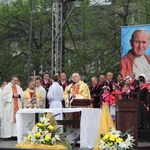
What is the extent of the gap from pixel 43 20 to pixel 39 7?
3.39 feet

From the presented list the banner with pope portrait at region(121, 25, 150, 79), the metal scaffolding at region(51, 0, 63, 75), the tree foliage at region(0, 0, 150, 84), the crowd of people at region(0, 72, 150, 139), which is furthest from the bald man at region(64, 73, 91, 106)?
the tree foliage at region(0, 0, 150, 84)

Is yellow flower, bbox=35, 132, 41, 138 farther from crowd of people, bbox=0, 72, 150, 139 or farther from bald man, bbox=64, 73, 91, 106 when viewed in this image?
bald man, bbox=64, 73, 91, 106

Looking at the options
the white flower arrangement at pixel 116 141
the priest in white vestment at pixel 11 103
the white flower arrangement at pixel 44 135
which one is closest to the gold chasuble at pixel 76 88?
the priest in white vestment at pixel 11 103

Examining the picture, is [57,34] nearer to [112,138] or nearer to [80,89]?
[80,89]

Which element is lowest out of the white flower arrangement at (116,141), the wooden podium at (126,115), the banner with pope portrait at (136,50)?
the white flower arrangement at (116,141)

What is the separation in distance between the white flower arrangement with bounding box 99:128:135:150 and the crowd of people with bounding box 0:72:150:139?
13.3ft

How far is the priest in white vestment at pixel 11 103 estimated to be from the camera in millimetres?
14719

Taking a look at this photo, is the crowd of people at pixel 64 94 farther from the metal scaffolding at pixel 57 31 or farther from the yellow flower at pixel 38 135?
the yellow flower at pixel 38 135

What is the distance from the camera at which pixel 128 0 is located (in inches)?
1099

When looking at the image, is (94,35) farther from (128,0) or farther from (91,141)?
(91,141)

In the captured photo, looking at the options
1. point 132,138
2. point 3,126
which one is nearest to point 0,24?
point 3,126

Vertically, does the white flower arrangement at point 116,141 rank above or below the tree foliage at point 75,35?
below

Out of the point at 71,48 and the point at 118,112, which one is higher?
the point at 71,48

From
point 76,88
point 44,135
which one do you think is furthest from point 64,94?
point 44,135
